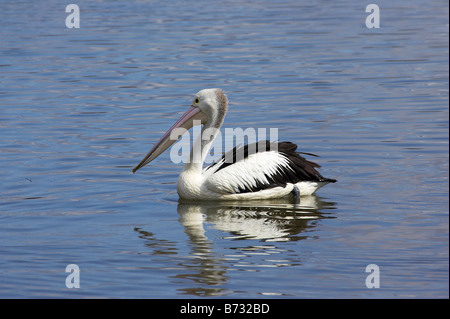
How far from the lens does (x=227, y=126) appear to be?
10727 millimetres

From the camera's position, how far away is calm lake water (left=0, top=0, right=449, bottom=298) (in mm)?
6008

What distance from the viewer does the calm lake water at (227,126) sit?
6008mm

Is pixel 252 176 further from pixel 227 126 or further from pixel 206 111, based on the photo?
pixel 227 126

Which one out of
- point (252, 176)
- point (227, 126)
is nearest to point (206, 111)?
point (252, 176)

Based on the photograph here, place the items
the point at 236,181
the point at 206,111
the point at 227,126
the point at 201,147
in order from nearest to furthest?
the point at 236,181 < the point at 201,147 < the point at 206,111 < the point at 227,126

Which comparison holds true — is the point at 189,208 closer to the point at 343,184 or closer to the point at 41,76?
the point at 343,184

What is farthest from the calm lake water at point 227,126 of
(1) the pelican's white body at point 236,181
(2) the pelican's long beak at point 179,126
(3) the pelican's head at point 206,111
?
(3) the pelican's head at point 206,111

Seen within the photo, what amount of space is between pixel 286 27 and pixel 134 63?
450cm

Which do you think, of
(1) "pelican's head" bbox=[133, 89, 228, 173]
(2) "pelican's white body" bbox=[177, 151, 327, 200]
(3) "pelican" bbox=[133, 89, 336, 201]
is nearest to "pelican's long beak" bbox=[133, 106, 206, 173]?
(1) "pelican's head" bbox=[133, 89, 228, 173]

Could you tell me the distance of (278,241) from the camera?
668cm

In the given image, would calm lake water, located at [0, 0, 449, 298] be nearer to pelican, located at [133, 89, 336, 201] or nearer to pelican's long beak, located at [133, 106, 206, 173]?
pelican, located at [133, 89, 336, 201]
